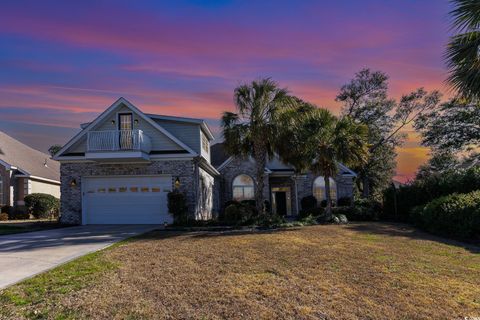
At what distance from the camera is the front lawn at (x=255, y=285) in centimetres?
498

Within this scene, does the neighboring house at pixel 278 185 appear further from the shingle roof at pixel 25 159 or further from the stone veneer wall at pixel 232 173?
the shingle roof at pixel 25 159

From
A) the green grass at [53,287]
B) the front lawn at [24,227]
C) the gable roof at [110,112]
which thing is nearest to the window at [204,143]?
the gable roof at [110,112]

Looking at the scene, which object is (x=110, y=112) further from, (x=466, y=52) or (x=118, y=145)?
(x=466, y=52)

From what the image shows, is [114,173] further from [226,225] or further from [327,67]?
[327,67]

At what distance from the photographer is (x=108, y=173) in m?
18.4

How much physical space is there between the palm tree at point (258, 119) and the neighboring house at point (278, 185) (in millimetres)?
8703

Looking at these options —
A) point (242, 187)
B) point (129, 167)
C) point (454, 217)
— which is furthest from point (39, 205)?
point (454, 217)

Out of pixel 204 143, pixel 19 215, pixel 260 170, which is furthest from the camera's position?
pixel 19 215

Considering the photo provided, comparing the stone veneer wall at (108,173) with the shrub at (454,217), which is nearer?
the shrub at (454,217)

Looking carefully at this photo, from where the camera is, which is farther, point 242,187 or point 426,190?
point 242,187

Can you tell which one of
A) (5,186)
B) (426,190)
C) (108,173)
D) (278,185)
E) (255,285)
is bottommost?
(255,285)

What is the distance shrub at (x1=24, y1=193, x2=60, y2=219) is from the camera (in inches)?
957

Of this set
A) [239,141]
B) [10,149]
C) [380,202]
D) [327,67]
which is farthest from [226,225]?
[10,149]

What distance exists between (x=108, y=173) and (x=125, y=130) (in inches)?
91.4
